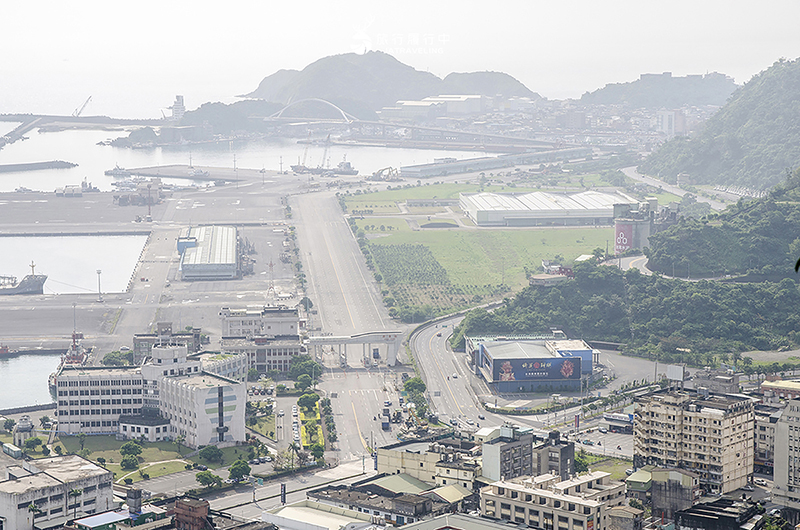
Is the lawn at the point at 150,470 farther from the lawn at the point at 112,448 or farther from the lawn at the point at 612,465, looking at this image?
the lawn at the point at 612,465

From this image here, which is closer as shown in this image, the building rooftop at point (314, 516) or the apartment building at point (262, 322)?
the building rooftop at point (314, 516)

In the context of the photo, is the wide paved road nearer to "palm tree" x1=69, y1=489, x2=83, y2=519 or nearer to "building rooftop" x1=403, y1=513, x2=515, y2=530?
"palm tree" x1=69, y1=489, x2=83, y2=519

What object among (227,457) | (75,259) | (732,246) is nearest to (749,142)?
(732,246)

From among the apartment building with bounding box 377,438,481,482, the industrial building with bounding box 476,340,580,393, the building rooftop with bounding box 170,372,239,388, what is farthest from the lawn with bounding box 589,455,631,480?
the building rooftop with bounding box 170,372,239,388

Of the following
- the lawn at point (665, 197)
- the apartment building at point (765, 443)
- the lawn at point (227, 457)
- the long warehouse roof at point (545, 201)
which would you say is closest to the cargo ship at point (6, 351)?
the lawn at point (227, 457)

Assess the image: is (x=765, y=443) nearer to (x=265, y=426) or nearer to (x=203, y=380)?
(x=265, y=426)
